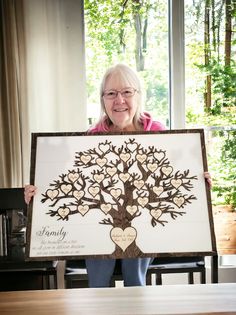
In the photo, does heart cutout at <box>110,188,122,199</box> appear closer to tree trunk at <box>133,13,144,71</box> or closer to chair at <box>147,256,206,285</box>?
chair at <box>147,256,206,285</box>

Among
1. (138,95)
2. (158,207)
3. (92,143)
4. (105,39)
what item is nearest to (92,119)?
(105,39)

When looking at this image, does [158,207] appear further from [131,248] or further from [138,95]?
[138,95]

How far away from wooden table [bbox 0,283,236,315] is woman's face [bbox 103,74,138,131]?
1.07 metres

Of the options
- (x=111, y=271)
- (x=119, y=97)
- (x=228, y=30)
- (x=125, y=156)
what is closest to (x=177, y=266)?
(x=111, y=271)

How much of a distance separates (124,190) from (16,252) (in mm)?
972

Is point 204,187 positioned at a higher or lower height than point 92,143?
lower

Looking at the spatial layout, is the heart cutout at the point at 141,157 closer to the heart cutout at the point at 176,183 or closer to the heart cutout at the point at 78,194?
the heart cutout at the point at 176,183

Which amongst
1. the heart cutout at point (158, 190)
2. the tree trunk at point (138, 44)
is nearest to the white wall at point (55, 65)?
the tree trunk at point (138, 44)

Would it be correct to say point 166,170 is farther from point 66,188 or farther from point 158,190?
point 66,188

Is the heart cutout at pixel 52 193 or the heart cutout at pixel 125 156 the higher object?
the heart cutout at pixel 125 156

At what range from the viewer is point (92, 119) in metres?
2.58

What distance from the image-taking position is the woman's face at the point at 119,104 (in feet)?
5.80

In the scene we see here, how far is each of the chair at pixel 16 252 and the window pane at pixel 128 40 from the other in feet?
2.57

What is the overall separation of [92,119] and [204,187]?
4.21 ft
